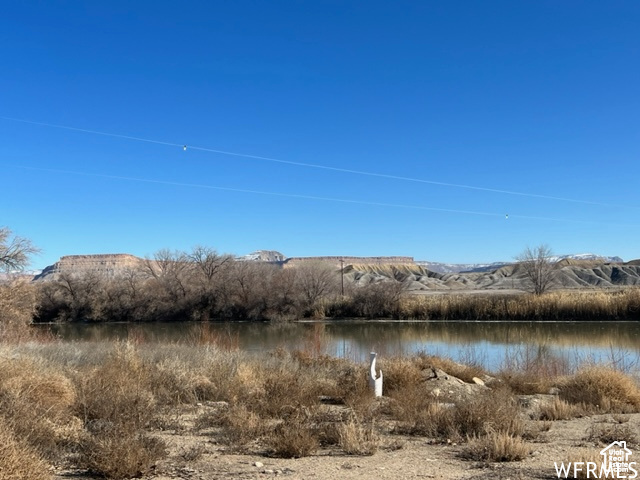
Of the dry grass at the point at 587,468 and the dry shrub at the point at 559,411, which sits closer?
→ the dry grass at the point at 587,468

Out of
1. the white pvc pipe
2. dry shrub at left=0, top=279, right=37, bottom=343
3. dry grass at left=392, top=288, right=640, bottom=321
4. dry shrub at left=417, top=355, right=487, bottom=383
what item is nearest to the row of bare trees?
dry grass at left=392, top=288, right=640, bottom=321

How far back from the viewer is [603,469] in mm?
5461

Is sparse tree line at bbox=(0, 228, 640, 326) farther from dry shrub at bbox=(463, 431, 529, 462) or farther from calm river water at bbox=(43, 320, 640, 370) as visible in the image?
dry shrub at bbox=(463, 431, 529, 462)

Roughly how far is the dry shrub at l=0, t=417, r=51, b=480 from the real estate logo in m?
5.35

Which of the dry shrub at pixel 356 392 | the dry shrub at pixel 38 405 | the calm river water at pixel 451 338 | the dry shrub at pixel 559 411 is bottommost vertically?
the calm river water at pixel 451 338

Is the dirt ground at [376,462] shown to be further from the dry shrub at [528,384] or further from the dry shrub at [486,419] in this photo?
the dry shrub at [528,384]

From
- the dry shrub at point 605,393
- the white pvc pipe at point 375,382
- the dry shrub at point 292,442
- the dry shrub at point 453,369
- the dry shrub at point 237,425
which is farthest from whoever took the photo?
the dry shrub at point 453,369

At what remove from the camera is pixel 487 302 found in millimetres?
49844

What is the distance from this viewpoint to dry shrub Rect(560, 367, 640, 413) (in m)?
10.4

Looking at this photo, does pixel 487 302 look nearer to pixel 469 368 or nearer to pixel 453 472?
pixel 469 368

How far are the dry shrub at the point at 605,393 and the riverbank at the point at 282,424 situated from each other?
26mm

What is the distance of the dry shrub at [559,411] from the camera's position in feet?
30.8

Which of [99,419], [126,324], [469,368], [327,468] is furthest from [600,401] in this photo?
[126,324]

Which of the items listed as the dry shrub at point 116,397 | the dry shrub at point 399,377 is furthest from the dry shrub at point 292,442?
the dry shrub at point 399,377
